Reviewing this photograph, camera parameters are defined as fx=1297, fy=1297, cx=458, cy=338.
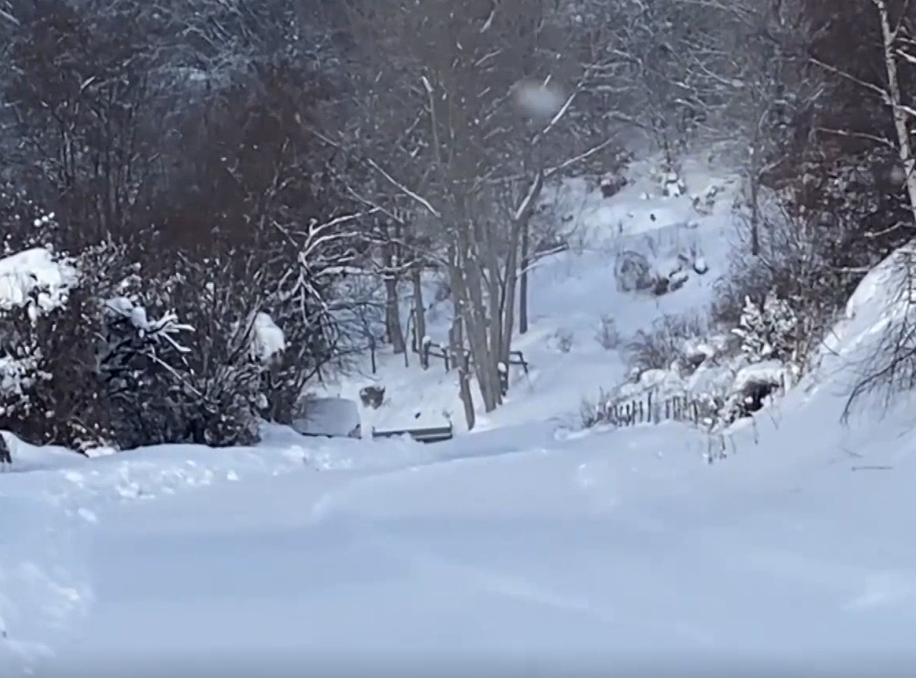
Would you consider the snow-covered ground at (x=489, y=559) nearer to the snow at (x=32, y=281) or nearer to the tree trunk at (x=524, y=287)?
the snow at (x=32, y=281)

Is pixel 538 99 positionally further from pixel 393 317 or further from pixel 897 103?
pixel 897 103

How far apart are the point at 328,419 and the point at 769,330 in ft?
24.7

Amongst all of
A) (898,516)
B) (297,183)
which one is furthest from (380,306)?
(898,516)

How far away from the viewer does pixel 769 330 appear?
18266 mm

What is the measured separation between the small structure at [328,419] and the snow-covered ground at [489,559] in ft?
28.9

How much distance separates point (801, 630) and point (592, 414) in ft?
52.3

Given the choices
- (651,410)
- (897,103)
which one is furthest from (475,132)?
(897,103)

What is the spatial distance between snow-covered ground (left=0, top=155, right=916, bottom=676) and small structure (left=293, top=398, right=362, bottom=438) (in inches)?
347

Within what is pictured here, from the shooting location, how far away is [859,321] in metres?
14.1

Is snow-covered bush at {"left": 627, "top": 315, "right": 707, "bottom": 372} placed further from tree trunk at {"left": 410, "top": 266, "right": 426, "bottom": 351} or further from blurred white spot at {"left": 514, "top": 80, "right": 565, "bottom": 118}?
tree trunk at {"left": 410, "top": 266, "right": 426, "bottom": 351}

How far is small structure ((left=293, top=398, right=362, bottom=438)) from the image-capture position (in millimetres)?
21234

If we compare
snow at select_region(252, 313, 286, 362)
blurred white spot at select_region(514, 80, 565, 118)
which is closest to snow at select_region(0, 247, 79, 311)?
snow at select_region(252, 313, 286, 362)

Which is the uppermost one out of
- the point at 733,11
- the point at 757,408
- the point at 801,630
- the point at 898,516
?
the point at 733,11

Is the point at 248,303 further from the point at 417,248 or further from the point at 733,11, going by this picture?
the point at 733,11
